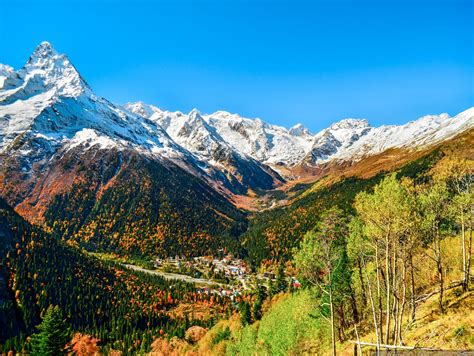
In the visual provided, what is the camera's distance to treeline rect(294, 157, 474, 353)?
33.7 meters

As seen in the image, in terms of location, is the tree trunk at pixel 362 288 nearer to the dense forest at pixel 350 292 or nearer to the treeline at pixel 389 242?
the dense forest at pixel 350 292

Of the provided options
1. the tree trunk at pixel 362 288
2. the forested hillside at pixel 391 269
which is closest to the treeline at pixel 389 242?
the forested hillside at pixel 391 269

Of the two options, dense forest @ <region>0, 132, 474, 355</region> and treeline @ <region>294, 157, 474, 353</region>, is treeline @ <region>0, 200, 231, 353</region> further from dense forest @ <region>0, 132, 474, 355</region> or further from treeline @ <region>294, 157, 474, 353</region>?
treeline @ <region>294, 157, 474, 353</region>

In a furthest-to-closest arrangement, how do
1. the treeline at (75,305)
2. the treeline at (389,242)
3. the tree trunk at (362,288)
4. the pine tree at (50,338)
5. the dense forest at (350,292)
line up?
the treeline at (75,305) < the pine tree at (50,338) < the tree trunk at (362,288) < the dense forest at (350,292) < the treeline at (389,242)

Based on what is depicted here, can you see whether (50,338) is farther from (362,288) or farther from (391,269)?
(391,269)

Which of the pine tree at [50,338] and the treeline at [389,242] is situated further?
the pine tree at [50,338]

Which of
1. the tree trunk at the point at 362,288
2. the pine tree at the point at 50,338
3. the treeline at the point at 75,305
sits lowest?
the treeline at the point at 75,305

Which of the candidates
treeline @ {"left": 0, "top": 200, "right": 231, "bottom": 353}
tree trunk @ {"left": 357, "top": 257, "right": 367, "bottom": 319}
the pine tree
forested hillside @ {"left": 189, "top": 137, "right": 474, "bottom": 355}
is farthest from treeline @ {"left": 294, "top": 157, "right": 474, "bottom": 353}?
treeline @ {"left": 0, "top": 200, "right": 231, "bottom": 353}

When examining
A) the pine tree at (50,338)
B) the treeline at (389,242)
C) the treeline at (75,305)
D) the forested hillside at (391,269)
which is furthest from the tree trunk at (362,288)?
the treeline at (75,305)

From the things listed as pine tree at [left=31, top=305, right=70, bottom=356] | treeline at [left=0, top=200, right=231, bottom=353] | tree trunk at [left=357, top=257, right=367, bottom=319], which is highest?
tree trunk at [left=357, top=257, right=367, bottom=319]

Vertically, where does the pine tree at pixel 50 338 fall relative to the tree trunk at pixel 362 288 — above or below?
below

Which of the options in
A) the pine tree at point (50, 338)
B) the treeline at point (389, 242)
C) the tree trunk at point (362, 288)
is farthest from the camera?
the pine tree at point (50, 338)

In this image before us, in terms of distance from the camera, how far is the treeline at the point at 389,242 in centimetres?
3369

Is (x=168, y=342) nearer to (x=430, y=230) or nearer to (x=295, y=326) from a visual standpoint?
→ (x=295, y=326)
